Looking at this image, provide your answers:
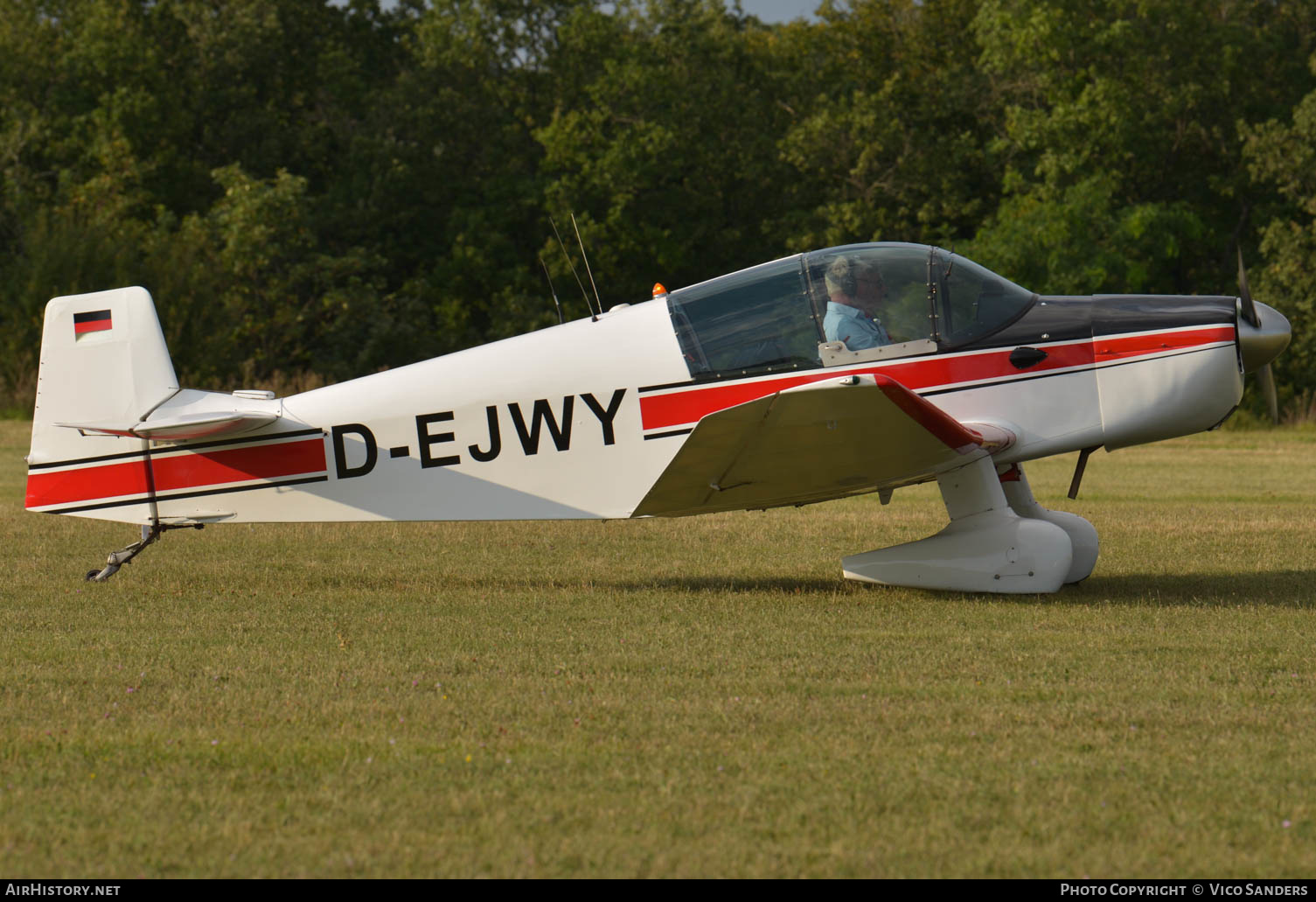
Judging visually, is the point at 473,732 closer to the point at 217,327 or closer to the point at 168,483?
the point at 168,483

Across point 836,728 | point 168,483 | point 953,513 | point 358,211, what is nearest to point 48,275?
point 358,211

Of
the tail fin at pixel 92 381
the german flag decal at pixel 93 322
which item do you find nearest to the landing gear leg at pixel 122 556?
the tail fin at pixel 92 381

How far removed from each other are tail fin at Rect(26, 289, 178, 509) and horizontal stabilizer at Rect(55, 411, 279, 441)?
0.48 feet

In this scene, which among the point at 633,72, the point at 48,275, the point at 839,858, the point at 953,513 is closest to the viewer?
the point at 839,858

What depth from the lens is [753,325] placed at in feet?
26.1

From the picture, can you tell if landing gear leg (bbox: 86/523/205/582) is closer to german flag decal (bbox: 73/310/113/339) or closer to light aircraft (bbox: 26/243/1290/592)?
light aircraft (bbox: 26/243/1290/592)

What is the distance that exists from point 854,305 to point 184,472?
431 cm

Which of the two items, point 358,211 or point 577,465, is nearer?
point 577,465

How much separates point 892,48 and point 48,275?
27.5 m

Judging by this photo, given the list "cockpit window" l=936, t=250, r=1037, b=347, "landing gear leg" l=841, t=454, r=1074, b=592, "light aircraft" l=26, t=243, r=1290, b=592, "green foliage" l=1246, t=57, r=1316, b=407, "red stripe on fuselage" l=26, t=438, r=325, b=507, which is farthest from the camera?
"green foliage" l=1246, t=57, r=1316, b=407

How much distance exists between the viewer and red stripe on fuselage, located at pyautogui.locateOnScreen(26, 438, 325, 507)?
8320 mm

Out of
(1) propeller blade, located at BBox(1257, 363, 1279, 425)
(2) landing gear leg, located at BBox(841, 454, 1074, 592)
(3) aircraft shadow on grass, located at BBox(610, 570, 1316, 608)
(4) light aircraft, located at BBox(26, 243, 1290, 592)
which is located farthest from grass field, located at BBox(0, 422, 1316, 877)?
(1) propeller blade, located at BBox(1257, 363, 1279, 425)

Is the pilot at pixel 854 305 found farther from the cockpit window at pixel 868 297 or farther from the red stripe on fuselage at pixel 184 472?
the red stripe on fuselage at pixel 184 472

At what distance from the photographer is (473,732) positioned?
505 centimetres
